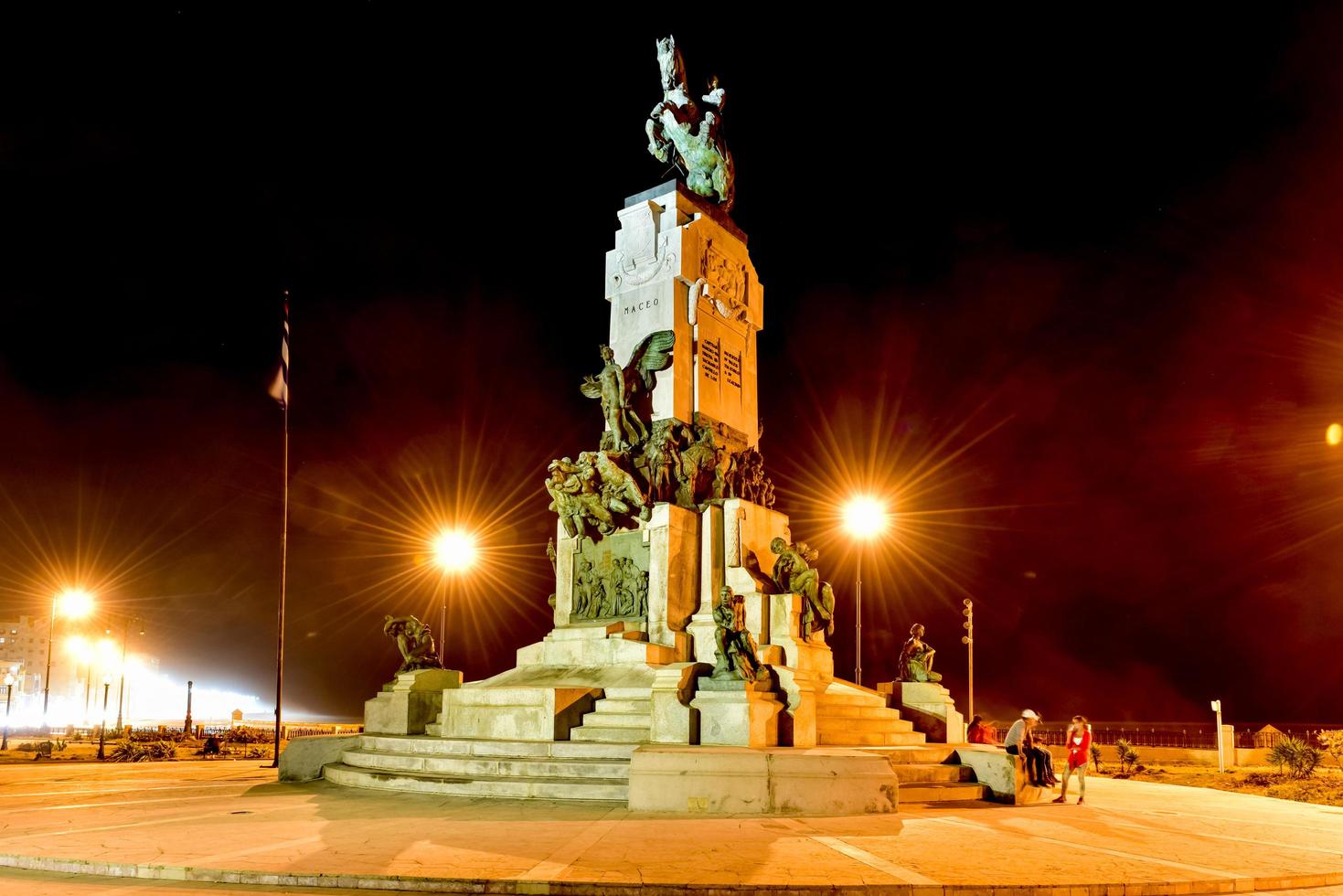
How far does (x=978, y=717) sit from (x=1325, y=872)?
1034 cm

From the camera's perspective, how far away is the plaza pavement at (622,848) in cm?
773

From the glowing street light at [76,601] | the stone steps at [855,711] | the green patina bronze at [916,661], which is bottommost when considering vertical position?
the stone steps at [855,711]

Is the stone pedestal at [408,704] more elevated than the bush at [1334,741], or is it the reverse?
the stone pedestal at [408,704]

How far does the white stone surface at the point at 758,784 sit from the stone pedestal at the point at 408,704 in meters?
7.31

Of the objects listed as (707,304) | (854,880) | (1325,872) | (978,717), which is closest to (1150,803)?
(978,717)

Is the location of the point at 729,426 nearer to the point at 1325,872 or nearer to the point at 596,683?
the point at 596,683

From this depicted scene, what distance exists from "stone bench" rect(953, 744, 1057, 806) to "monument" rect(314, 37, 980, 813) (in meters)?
0.27

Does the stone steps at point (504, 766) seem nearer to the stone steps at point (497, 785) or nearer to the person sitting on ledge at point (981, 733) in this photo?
the stone steps at point (497, 785)

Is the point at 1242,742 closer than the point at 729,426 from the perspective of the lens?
No

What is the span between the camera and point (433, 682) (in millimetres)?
18297

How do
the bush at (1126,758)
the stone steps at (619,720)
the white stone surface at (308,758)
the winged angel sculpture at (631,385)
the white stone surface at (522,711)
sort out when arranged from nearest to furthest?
the stone steps at (619,720) → the white stone surface at (522,711) → the white stone surface at (308,758) → the winged angel sculpture at (631,385) → the bush at (1126,758)

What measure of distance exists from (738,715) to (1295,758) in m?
16.5

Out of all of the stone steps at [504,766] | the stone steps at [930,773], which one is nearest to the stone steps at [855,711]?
the stone steps at [930,773]

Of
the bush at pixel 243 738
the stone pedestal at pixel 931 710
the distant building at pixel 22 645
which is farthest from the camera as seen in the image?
the distant building at pixel 22 645
